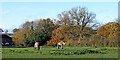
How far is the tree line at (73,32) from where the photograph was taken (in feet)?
106

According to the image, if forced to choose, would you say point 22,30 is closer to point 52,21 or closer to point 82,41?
point 52,21

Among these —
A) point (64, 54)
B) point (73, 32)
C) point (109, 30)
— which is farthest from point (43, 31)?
point (64, 54)

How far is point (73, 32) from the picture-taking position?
3556 centimetres

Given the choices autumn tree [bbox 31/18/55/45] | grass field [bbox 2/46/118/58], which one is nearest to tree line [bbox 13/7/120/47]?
autumn tree [bbox 31/18/55/45]

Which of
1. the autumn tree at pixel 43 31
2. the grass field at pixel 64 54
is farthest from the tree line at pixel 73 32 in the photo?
the grass field at pixel 64 54

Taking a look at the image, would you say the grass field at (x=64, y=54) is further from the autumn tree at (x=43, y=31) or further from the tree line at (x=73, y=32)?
the autumn tree at (x=43, y=31)

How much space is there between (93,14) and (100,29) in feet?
13.7

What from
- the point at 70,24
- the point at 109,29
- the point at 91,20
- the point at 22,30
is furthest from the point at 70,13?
the point at 22,30

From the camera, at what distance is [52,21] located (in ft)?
150

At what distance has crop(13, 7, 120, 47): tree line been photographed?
32.2 m

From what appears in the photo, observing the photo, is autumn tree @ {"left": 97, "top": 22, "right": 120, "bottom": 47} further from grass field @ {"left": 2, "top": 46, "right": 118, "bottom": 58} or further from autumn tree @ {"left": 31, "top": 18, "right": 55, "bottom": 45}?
grass field @ {"left": 2, "top": 46, "right": 118, "bottom": 58}

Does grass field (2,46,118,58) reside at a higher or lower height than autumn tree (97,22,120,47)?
lower

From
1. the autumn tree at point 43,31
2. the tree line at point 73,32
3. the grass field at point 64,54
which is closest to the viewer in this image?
the grass field at point 64,54

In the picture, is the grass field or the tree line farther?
the tree line
